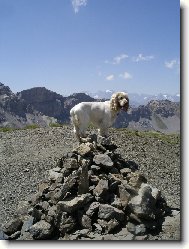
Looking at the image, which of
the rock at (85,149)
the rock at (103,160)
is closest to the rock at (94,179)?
the rock at (103,160)

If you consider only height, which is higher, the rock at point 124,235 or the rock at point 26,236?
the rock at point 124,235

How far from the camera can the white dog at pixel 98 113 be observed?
32.3 ft

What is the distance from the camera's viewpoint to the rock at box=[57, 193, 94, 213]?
27.8 ft

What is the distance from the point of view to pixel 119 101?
1005 cm

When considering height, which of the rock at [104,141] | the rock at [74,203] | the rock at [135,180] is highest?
the rock at [104,141]

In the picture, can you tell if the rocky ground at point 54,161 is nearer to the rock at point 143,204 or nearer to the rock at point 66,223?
the rock at point 143,204

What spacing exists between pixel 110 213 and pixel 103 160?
1502 millimetres

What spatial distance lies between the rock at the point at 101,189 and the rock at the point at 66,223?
0.80 meters

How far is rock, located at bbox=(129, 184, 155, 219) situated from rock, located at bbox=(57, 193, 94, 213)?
101cm

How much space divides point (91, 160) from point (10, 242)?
2.70 m

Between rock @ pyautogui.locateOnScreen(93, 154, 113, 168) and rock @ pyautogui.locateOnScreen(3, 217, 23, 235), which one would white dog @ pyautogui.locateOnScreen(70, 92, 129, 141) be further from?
rock @ pyautogui.locateOnScreen(3, 217, 23, 235)

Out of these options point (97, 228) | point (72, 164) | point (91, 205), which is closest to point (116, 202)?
point (91, 205)

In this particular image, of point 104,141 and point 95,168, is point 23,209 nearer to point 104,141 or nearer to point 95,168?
point 95,168

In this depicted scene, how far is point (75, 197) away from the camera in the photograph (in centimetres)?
872
